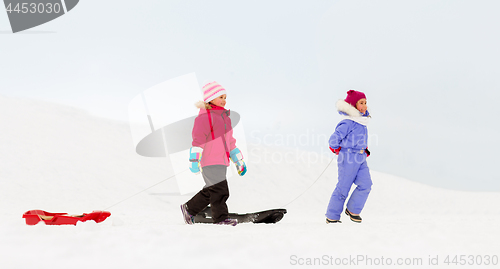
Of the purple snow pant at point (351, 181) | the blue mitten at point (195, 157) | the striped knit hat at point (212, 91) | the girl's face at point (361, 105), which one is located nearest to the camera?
the blue mitten at point (195, 157)

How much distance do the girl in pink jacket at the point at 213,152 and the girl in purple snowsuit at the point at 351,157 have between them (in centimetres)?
140

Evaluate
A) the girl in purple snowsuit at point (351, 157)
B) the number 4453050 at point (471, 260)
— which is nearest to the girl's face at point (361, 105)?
the girl in purple snowsuit at point (351, 157)

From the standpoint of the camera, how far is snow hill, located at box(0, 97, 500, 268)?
109 inches

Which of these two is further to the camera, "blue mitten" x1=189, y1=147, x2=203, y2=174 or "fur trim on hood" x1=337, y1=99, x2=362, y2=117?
"fur trim on hood" x1=337, y1=99, x2=362, y2=117

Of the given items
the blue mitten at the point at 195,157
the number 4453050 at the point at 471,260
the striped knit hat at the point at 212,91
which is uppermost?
the striped knit hat at the point at 212,91

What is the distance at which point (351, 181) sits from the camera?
507cm

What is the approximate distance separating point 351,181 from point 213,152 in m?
1.96

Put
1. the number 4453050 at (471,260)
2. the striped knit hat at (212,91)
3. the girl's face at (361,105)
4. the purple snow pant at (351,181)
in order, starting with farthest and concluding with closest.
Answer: the girl's face at (361,105) < the purple snow pant at (351,181) < the striped knit hat at (212,91) < the number 4453050 at (471,260)

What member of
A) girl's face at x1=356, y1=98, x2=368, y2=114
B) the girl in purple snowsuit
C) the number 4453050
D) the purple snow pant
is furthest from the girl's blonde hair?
the number 4453050

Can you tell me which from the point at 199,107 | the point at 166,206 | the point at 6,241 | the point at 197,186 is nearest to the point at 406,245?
the point at 199,107

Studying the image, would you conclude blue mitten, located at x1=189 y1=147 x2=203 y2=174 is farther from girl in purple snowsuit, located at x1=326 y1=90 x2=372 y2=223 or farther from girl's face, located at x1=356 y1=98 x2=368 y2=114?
girl's face, located at x1=356 y1=98 x2=368 y2=114

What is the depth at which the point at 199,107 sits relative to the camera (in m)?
4.70

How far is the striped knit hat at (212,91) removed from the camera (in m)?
4.66

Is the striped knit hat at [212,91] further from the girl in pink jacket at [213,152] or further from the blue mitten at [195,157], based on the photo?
the blue mitten at [195,157]
